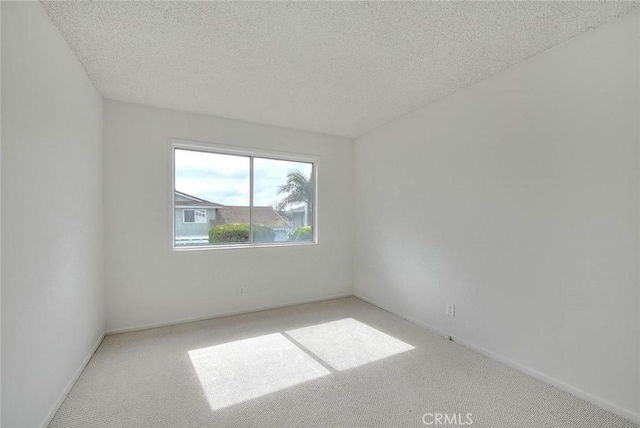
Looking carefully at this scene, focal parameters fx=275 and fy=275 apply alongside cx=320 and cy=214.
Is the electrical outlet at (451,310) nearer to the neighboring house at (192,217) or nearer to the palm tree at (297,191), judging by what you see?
the palm tree at (297,191)

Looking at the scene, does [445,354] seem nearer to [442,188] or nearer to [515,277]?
[515,277]

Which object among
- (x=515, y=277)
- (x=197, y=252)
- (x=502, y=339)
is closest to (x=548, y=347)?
(x=502, y=339)

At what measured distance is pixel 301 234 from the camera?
4094 mm

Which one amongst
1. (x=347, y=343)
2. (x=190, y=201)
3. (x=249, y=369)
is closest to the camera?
(x=249, y=369)

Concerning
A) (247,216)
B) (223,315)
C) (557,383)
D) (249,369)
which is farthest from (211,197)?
(557,383)

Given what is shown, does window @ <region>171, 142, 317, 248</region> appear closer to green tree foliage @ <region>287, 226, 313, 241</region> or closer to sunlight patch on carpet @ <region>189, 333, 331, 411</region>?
green tree foliage @ <region>287, 226, 313, 241</region>

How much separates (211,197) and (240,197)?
363 mm

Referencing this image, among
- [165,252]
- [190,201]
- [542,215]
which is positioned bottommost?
[165,252]

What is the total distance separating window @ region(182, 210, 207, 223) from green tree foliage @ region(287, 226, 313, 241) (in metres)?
1.17

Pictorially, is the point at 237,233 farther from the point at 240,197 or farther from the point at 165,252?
the point at 165,252

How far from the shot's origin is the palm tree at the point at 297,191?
399 cm

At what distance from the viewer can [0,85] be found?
1220 mm

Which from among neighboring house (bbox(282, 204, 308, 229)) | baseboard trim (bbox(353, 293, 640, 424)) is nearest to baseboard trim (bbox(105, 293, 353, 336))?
neighboring house (bbox(282, 204, 308, 229))

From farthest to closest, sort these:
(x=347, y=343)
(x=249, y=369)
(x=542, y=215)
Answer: (x=347, y=343) < (x=249, y=369) < (x=542, y=215)
